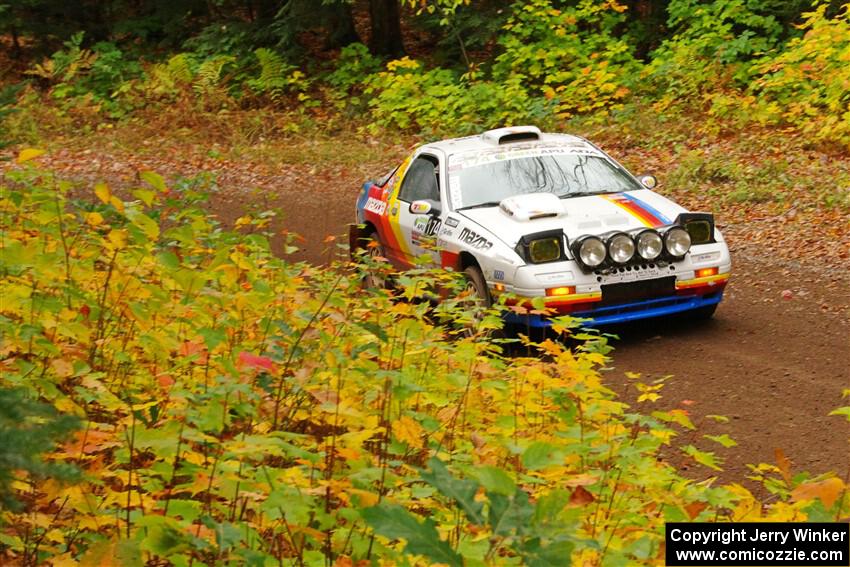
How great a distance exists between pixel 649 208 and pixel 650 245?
2.05 feet

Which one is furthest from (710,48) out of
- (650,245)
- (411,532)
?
(411,532)

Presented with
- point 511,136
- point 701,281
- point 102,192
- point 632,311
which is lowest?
point 632,311

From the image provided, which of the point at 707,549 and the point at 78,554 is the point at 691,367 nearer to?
the point at 707,549

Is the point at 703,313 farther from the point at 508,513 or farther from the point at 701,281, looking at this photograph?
the point at 508,513

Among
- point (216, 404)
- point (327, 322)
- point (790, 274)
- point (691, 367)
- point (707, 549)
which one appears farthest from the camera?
point (790, 274)

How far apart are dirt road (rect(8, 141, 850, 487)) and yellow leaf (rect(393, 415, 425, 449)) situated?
1.60m

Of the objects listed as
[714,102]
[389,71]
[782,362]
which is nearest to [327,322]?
[782,362]

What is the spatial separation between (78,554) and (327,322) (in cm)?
240

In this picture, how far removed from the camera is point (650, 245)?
8.30m

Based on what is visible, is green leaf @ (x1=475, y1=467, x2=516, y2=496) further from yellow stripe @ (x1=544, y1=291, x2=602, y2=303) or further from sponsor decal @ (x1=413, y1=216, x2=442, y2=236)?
sponsor decal @ (x1=413, y1=216, x2=442, y2=236)

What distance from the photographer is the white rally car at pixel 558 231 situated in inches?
324

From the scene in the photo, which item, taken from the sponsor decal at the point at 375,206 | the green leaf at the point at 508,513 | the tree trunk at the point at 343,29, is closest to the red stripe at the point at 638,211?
the sponsor decal at the point at 375,206

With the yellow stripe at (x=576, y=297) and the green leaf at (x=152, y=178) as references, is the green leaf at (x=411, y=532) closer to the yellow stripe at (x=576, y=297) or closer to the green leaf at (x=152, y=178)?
the green leaf at (x=152, y=178)

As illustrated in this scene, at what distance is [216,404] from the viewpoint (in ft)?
13.4
